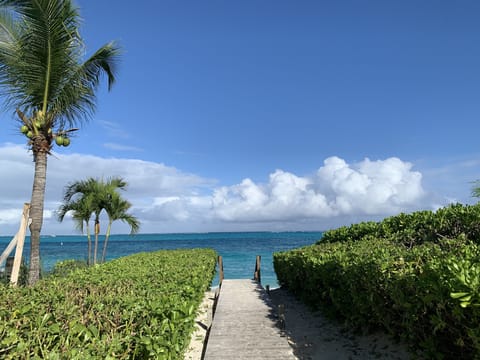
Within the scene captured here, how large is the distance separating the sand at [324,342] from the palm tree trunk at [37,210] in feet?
14.3

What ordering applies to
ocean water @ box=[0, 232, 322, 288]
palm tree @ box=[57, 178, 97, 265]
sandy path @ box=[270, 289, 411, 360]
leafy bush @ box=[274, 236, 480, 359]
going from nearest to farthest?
leafy bush @ box=[274, 236, 480, 359] < sandy path @ box=[270, 289, 411, 360] < palm tree @ box=[57, 178, 97, 265] < ocean water @ box=[0, 232, 322, 288]

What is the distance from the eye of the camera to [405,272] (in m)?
4.57

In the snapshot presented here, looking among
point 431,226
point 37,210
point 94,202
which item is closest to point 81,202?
point 94,202

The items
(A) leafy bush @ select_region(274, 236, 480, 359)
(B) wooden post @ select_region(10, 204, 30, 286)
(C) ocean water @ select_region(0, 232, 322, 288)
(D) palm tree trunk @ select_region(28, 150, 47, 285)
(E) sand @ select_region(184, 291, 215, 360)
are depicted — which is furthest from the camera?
(C) ocean water @ select_region(0, 232, 322, 288)

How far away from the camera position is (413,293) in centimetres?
421

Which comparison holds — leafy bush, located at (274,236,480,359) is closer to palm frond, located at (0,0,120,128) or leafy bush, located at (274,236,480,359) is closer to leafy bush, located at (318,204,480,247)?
leafy bush, located at (318,204,480,247)

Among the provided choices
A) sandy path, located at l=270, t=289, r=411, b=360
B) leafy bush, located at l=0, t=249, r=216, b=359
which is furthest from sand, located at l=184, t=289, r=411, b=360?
leafy bush, located at l=0, t=249, r=216, b=359

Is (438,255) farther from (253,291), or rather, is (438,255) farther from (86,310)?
(253,291)

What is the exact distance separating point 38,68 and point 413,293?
9.90 metres

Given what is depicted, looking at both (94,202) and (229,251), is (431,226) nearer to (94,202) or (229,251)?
(94,202)

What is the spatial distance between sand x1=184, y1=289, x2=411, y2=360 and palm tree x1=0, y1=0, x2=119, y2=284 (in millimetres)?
4720

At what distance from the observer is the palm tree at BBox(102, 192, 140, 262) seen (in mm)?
17297

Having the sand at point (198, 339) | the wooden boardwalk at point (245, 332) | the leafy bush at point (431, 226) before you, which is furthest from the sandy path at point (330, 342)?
the leafy bush at point (431, 226)

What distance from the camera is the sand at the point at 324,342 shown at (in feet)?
18.1
